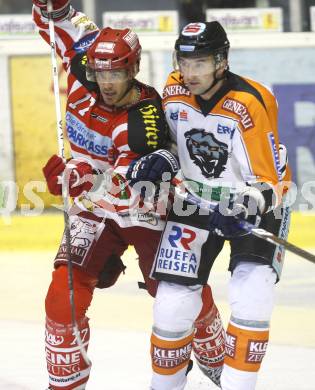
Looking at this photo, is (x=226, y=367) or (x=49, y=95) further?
(x=49, y=95)

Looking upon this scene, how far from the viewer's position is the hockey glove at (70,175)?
438cm

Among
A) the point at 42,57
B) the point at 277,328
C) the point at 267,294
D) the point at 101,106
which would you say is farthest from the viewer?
the point at 42,57

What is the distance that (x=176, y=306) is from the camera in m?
4.30

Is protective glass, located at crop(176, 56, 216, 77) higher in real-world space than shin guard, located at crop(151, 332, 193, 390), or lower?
higher

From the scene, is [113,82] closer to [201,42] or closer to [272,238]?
[201,42]

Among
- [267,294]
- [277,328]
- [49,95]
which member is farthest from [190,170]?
[49,95]

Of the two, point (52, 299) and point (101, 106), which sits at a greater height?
point (101, 106)

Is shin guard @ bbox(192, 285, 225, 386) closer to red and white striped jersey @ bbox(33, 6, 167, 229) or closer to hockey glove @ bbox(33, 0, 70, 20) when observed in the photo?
red and white striped jersey @ bbox(33, 6, 167, 229)

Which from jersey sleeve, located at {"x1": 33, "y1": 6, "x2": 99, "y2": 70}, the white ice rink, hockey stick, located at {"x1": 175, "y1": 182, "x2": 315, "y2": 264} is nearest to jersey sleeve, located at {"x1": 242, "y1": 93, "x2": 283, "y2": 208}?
hockey stick, located at {"x1": 175, "y1": 182, "x2": 315, "y2": 264}

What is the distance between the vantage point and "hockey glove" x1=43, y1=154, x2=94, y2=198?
4383 mm

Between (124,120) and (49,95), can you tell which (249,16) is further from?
(124,120)

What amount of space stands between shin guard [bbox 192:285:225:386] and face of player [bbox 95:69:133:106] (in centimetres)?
93

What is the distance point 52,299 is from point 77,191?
43 centimetres

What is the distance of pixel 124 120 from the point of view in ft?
14.5
